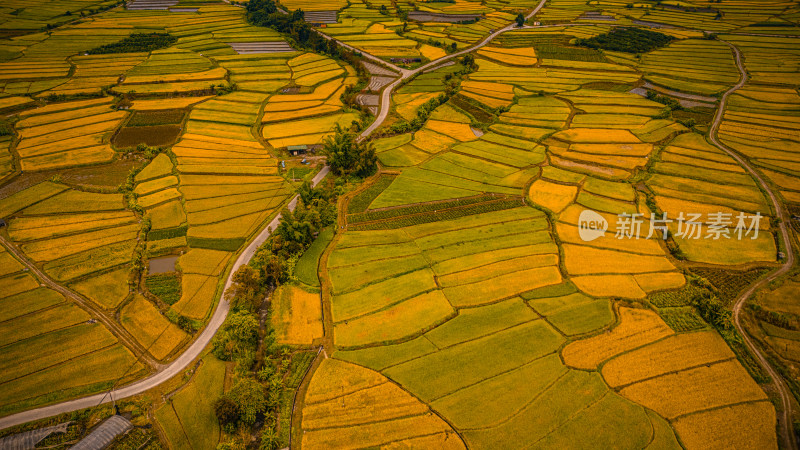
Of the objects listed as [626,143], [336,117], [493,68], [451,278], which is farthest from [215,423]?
[493,68]

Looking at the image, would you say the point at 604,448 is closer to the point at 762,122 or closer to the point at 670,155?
the point at 670,155

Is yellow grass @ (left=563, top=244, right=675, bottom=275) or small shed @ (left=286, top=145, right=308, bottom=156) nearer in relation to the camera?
yellow grass @ (left=563, top=244, right=675, bottom=275)

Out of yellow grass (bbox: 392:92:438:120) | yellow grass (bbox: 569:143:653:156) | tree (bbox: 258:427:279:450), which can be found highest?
yellow grass (bbox: 392:92:438:120)

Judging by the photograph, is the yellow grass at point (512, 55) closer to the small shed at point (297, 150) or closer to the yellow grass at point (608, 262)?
the small shed at point (297, 150)

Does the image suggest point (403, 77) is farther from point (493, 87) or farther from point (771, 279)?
point (771, 279)

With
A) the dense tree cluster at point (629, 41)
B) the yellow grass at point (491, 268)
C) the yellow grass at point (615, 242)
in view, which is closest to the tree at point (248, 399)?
the yellow grass at point (491, 268)

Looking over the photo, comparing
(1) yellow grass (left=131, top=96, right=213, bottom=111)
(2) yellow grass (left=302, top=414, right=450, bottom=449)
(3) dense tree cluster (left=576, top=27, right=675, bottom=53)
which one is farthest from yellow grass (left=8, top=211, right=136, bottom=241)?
(3) dense tree cluster (left=576, top=27, right=675, bottom=53)

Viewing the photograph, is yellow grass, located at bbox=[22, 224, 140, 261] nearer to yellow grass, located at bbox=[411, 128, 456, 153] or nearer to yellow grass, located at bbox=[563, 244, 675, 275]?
yellow grass, located at bbox=[411, 128, 456, 153]
